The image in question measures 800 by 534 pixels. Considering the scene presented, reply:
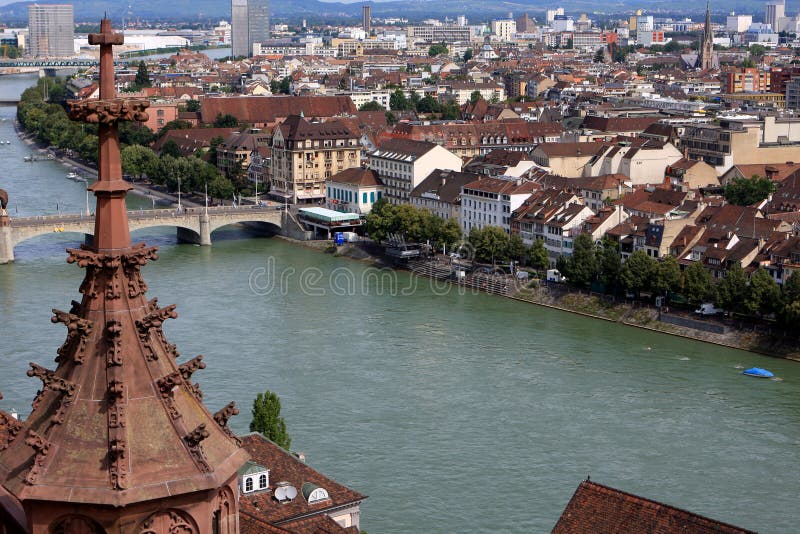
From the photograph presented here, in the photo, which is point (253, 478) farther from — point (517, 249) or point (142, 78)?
point (142, 78)

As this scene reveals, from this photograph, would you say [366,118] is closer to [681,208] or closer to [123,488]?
[681,208]

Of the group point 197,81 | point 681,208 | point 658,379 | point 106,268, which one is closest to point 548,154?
point 681,208

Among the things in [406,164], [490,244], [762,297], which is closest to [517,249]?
[490,244]

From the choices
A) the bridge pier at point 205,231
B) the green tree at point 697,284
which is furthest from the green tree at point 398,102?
the green tree at point 697,284

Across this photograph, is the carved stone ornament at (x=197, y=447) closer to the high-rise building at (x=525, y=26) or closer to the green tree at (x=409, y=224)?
the green tree at (x=409, y=224)

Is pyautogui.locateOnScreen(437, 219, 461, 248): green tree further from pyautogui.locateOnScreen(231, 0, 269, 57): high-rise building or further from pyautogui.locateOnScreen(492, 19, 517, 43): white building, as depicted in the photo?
pyautogui.locateOnScreen(492, 19, 517, 43): white building

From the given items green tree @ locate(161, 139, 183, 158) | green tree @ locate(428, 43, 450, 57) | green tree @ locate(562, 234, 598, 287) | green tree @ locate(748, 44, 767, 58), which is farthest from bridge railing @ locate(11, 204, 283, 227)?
green tree @ locate(428, 43, 450, 57)

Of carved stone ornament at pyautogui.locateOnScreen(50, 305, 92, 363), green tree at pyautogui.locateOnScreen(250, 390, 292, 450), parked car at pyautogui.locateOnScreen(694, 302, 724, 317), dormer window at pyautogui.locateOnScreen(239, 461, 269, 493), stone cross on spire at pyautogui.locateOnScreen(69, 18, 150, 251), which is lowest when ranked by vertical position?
parked car at pyautogui.locateOnScreen(694, 302, 724, 317)
